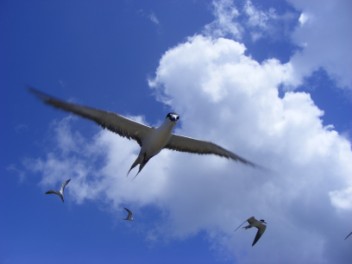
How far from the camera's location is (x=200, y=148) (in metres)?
32.9

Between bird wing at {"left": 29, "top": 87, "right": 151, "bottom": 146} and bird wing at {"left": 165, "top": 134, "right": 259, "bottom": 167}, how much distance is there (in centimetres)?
191

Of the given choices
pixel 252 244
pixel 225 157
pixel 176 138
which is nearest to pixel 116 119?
pixel 176 138

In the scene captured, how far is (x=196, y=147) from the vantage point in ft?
108

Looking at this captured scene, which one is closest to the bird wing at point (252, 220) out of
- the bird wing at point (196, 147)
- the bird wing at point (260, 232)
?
the bird wing at point (260, 232)

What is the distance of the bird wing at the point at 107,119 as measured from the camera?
94.2 feet

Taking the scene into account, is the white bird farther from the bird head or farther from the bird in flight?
the bird in flight

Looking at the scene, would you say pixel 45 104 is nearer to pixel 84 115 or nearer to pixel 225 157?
pixel 84 115

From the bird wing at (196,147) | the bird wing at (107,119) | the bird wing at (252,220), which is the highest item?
the bird wing at (107,119)

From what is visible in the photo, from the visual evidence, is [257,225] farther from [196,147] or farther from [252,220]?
[196,147]

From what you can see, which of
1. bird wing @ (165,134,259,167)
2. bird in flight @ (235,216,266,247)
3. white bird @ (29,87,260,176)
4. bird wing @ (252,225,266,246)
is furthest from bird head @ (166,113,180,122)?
bird wing @ (252,225,266,246)

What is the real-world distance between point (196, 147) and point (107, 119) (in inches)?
207

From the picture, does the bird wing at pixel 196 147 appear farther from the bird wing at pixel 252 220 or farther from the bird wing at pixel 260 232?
the bird wing at pixel 260 232

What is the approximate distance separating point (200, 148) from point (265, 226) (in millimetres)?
6036

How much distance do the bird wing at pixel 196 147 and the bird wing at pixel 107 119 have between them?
191 cm
